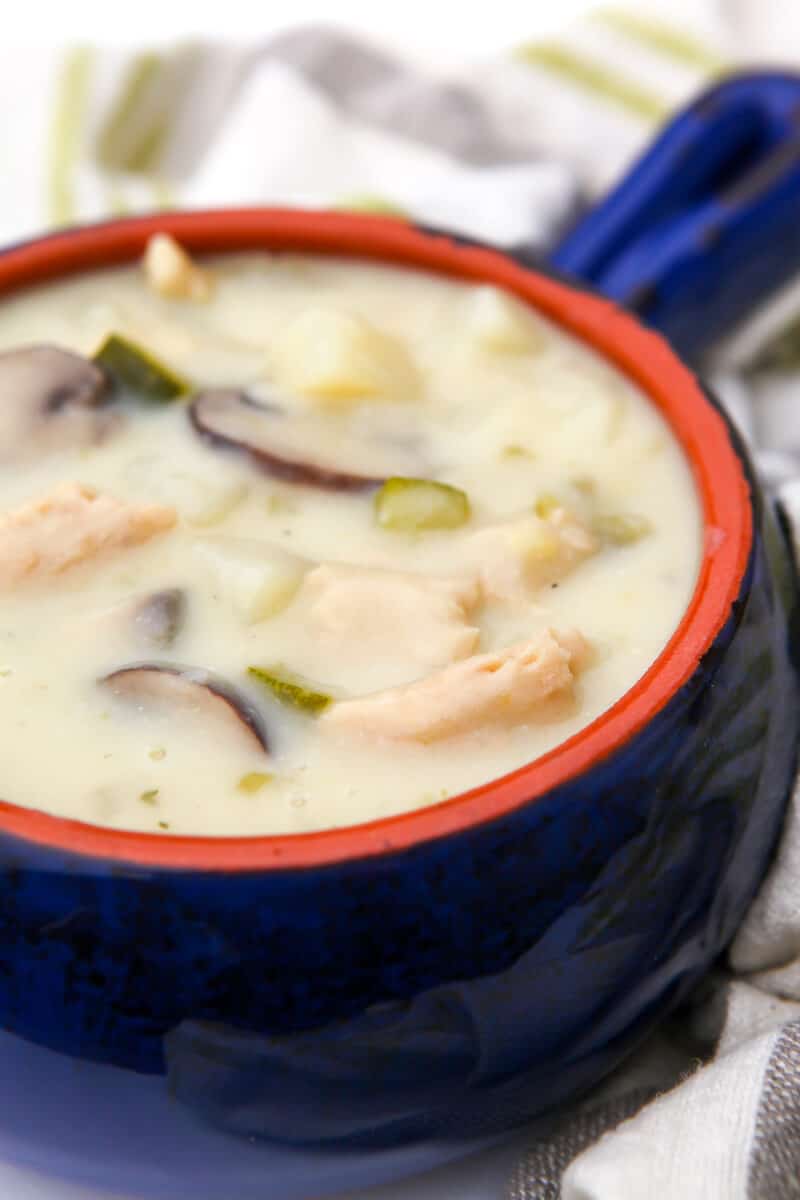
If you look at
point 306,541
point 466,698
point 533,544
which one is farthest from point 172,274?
point 466,698

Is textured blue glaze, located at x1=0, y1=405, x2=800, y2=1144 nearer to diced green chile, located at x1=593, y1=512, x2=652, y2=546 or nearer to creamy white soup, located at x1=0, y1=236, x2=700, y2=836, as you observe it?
creamy white soup, located at x1=0, y1=236, x2=700, y2=836

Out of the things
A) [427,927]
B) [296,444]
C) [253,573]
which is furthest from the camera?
[296,444]

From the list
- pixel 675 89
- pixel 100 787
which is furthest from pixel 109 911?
pixel 675 89

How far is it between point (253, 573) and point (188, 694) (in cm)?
14

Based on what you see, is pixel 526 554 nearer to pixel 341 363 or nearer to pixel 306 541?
pixel 306 541

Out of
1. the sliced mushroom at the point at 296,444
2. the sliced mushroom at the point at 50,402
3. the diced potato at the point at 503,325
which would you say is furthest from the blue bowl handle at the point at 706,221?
the sliced mushroom at the point at 50,402

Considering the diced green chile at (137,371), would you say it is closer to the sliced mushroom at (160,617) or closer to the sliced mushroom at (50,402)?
the sliced mushroom at (50,402)

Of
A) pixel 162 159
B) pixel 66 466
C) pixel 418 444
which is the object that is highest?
pixel 418 444

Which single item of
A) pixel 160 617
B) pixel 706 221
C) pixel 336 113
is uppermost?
pixel 706 221

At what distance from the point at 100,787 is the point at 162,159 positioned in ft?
5.05

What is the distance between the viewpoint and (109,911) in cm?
110

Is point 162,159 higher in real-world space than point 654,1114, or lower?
lower

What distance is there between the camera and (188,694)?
1.25 metres

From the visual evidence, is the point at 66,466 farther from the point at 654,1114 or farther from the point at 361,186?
the point at 361,186
